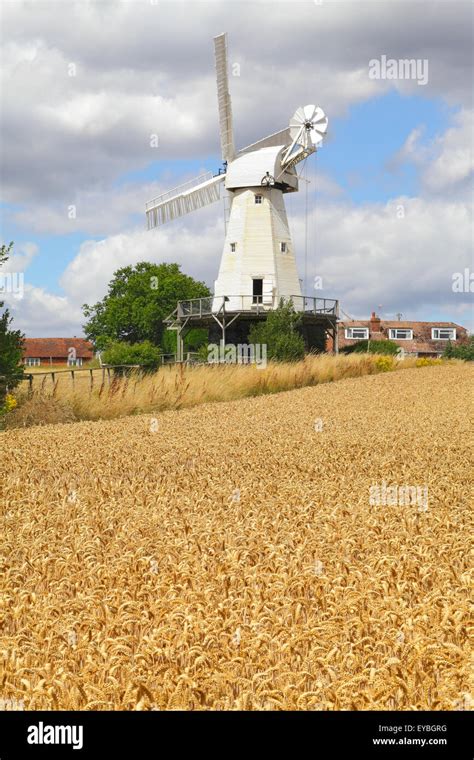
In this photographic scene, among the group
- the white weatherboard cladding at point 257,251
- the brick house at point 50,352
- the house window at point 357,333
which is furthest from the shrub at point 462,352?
the brick house at point 50,352

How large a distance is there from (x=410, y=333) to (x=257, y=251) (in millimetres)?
36387

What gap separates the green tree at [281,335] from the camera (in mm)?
35031

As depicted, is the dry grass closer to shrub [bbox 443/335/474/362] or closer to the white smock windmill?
the white smock windmill

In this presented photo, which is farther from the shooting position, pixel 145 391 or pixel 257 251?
pixel 257 251

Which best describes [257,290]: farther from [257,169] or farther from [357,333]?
[357,333]

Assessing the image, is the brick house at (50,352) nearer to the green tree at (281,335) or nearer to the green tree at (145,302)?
the green tree at (145,302)

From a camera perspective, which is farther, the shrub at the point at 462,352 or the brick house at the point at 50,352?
the brick house at the point at 50,352

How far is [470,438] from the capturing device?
43.8ft

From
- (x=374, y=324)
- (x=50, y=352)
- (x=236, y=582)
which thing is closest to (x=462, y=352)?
(x=374, y=324)

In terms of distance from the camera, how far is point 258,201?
41281mm

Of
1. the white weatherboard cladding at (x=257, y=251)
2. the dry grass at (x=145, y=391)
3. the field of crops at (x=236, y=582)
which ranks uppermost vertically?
the white weatherboard cladding at (x=257, y=251)

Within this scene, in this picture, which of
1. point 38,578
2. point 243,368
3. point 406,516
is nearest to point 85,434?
point 406,516

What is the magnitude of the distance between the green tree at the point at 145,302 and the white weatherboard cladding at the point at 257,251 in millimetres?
18833

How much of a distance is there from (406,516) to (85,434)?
8336mm
